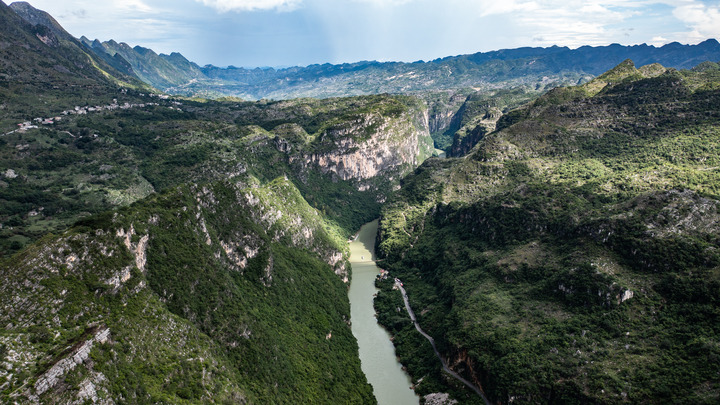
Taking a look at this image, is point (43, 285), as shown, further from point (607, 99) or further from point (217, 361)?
point (607, 99)

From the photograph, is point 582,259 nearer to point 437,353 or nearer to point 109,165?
point 437,353

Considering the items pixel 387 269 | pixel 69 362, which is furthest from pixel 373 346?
pixel 69 362

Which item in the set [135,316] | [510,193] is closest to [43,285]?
[135,316]

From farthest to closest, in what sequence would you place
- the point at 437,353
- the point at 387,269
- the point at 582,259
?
the point at 387,269, the point at 437,353, the point at 582,259

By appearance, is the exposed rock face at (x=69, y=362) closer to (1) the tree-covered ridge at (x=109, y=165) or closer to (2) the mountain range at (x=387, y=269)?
(2) the mountain range at (x=387, y=269)

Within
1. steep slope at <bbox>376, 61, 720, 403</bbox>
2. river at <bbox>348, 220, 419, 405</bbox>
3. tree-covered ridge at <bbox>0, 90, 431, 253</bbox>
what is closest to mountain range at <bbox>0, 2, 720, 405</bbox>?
steep slope at <bbox>376, 61, 720, 403</bbox>

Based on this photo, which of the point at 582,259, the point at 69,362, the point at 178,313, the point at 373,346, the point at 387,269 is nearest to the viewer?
the point at 69,362

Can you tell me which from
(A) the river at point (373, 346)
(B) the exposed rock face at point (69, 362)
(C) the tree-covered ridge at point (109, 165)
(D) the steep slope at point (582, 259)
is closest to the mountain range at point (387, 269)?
(B) the exposed rock face at point (69, 362)

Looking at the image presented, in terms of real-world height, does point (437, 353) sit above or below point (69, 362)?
below
